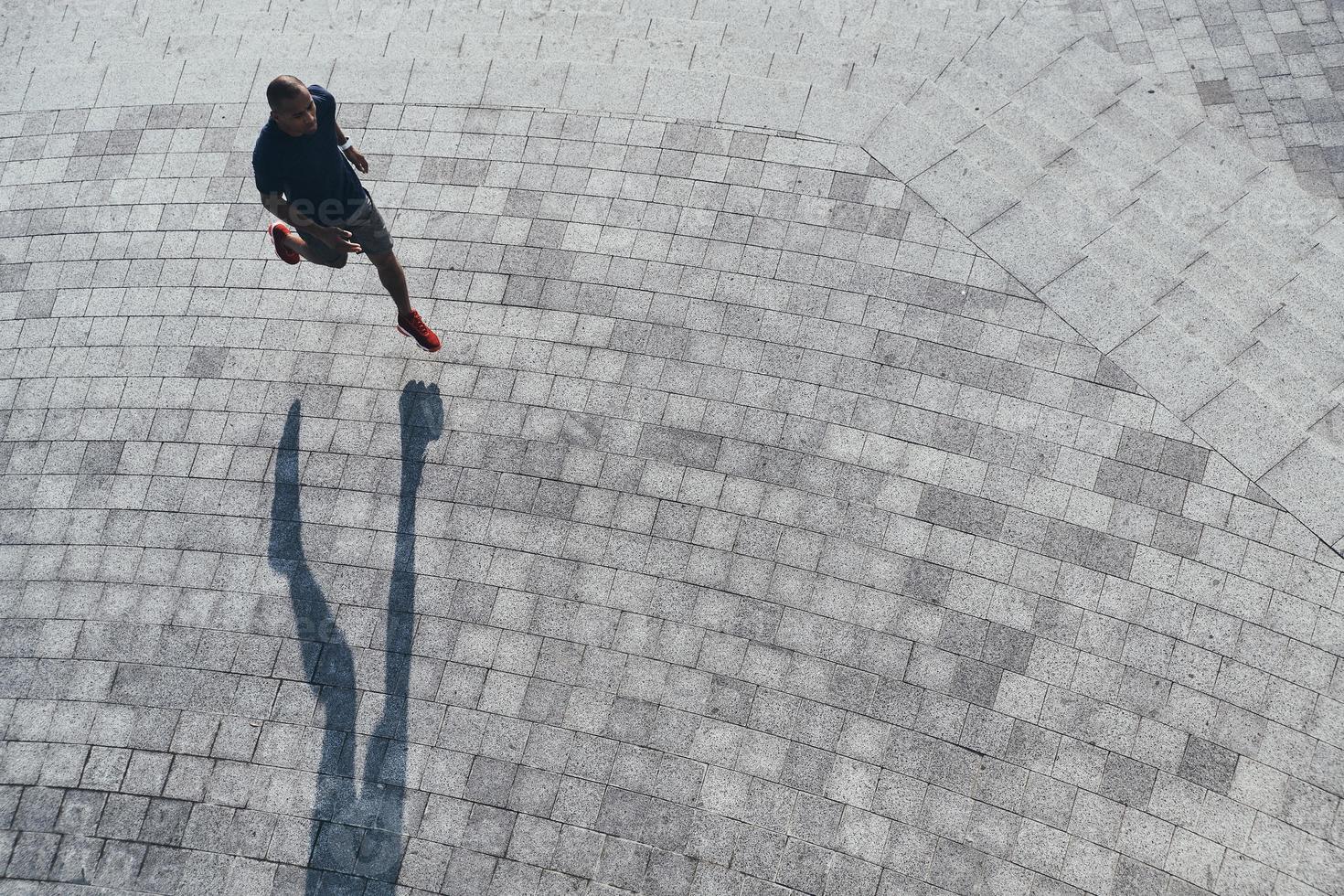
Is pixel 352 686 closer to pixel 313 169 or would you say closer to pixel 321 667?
pixel 321 667

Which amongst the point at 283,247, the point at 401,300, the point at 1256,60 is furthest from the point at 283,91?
the point at 1256,60

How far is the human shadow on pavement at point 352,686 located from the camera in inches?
279

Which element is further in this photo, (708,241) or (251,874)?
(708,241)

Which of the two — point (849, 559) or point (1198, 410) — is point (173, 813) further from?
point (1198, 410)

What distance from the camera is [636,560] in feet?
25.8

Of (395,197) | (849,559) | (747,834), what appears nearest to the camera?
(747,834)

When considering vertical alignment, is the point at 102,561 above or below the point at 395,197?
below

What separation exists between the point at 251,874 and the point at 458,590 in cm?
242

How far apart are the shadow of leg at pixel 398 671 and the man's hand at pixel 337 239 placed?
4.44ft

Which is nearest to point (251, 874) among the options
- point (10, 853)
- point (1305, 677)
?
point (10, 853)

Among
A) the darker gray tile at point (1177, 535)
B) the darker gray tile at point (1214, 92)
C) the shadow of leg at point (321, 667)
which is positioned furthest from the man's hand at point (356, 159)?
the darker gray tile at point (1214, 92)

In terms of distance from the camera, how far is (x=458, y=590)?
7840 millimetres

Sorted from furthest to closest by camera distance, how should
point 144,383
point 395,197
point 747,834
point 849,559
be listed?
point 395,197
point 144,383
point 849,559
point 747,834

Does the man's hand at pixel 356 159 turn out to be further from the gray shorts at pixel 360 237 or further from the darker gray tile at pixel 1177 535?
the darker gray tile at pixel 1177 535
